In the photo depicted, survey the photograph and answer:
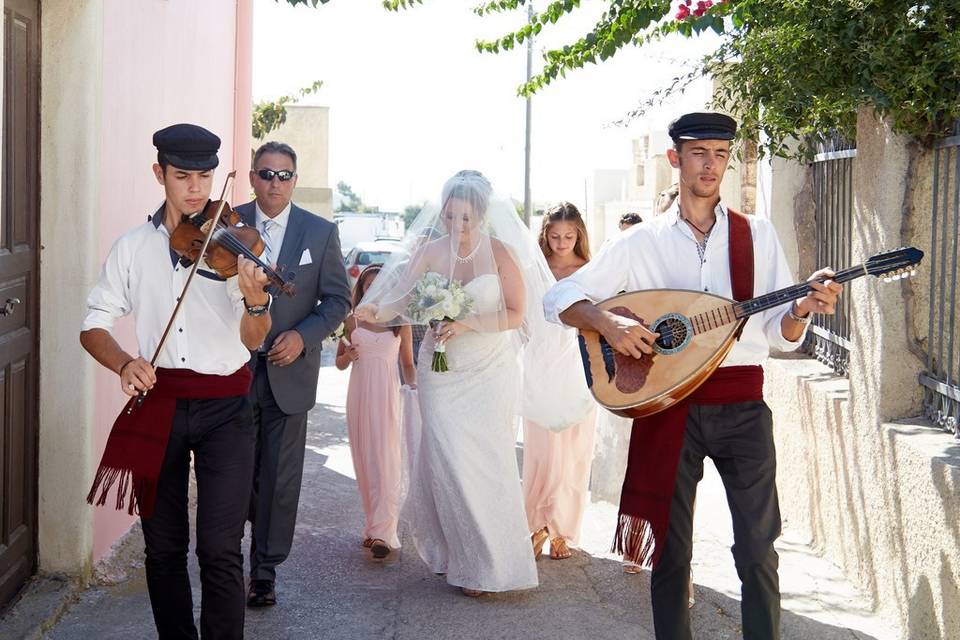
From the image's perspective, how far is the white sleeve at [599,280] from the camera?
4848 millimetres

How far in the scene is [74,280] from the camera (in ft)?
19.4

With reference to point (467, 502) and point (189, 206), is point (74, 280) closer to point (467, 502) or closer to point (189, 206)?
point (189, 206)

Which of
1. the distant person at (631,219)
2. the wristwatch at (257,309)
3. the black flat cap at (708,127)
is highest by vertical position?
the black flat cap at (708,127)

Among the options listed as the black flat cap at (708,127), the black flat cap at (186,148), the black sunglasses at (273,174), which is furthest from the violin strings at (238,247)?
the black sunglasses at (273,174)

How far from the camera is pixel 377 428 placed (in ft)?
25.1

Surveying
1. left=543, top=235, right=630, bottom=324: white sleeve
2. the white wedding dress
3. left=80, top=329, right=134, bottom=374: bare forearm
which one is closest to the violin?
left=80, top=329, right=134, bottom=374: bare forearm

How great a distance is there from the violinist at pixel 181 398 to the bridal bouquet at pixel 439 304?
6.15ft

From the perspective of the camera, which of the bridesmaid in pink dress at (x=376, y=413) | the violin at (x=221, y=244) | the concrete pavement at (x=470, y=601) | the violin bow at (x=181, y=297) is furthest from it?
the bridesmaid in pink dress at (x=376, y=413)

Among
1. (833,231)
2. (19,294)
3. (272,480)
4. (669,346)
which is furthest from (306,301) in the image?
(833,231)

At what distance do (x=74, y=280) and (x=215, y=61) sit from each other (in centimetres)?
497

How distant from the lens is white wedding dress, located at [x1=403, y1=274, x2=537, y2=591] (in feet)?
20.8

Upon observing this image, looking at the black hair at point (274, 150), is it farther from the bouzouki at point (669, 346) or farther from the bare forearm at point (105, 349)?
the bouzouki at point (669, 346)

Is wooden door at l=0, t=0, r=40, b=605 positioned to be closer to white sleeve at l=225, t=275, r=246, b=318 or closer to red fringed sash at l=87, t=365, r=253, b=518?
red fringed sash at l=87, t=365, r=253, b=518

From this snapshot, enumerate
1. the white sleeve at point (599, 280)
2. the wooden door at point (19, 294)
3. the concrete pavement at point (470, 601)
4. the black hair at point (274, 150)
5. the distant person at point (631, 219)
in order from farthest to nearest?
the distant person at point (631, 219), the black hair at point (274, 150), the concrete pavement at point (470, 601), the wooden door at point (19, 294), the white sleeve at point (599, 280)
